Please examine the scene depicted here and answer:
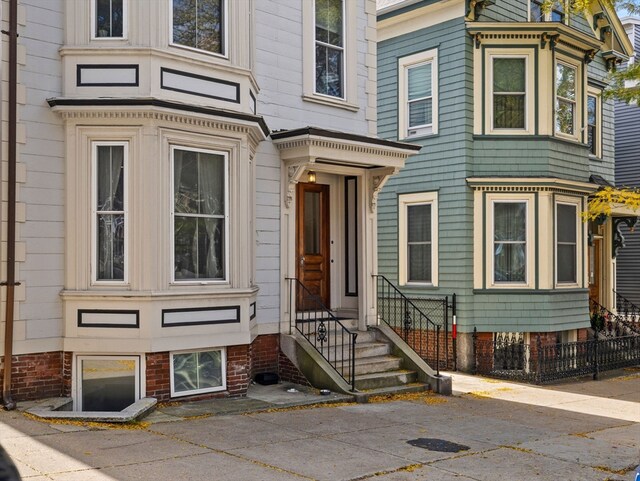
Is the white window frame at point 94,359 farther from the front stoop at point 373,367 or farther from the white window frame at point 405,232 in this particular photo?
the white window frame at point 405,232

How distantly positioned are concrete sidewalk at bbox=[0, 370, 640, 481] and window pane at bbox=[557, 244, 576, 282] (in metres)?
5.86

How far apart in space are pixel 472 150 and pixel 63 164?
9703 millimetres

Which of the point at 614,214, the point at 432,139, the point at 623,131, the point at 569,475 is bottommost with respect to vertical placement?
the point at 569,475

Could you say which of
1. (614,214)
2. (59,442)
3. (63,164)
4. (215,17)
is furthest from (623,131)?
(59,442)

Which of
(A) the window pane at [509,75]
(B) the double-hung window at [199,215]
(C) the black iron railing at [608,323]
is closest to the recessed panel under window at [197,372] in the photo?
(B) the double-hung window at [199,215]

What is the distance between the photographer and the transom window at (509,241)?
1664 cm

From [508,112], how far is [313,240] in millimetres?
6209

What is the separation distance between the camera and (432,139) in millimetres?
17203

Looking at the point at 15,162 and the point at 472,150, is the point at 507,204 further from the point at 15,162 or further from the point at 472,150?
the point at 15,162

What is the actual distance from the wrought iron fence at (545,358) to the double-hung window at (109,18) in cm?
981

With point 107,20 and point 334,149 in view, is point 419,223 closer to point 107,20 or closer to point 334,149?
point 334,149

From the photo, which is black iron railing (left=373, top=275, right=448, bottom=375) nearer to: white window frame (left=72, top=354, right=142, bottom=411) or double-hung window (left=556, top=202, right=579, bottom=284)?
double-hung window (left=556, top=202, right=579, bottom=284)

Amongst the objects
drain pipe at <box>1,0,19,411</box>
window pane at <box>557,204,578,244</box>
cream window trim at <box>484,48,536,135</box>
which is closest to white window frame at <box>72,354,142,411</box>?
drain pipe at <box>1,0,19,411</box>

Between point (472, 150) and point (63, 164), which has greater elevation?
point (472, 150)
